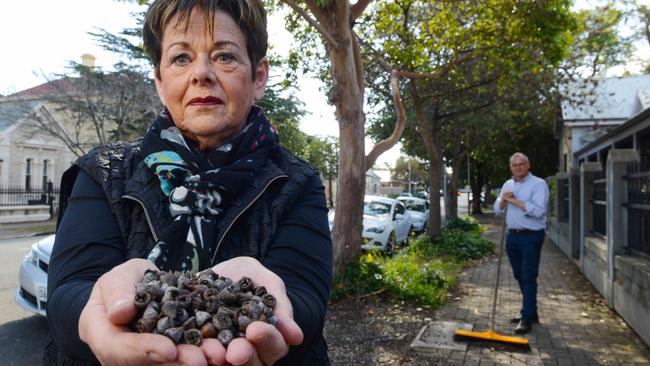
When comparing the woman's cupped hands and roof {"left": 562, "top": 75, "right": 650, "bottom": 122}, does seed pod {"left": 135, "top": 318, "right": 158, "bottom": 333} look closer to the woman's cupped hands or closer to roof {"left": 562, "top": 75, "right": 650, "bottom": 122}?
the woman's cupped hands

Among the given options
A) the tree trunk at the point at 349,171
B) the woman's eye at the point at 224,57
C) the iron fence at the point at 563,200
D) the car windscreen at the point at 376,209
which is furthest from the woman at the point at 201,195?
the iron fence at the point at 563,200

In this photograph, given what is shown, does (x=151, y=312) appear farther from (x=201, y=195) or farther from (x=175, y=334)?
(x=201, y=195)

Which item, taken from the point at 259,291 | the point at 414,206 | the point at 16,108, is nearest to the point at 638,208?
the point at 259,291

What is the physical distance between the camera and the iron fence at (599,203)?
9.19m

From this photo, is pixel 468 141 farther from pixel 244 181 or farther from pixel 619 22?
pixel 244 181

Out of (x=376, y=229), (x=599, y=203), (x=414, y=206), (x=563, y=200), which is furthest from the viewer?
(x=414, y=206)

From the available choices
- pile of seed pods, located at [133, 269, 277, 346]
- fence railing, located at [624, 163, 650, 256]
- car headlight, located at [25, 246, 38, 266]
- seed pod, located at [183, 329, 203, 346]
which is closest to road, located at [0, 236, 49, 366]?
car headlight, located at [25, 246, 38, 266]

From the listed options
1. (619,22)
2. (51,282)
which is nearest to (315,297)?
(51,282)

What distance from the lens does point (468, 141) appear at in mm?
22703

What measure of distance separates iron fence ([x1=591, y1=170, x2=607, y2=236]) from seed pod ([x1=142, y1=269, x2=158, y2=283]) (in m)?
9.46

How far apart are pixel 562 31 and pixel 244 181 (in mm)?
10305

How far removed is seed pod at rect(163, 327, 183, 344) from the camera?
1.02 metres

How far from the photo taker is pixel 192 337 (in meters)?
1.03

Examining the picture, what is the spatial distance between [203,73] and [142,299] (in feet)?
2.39
